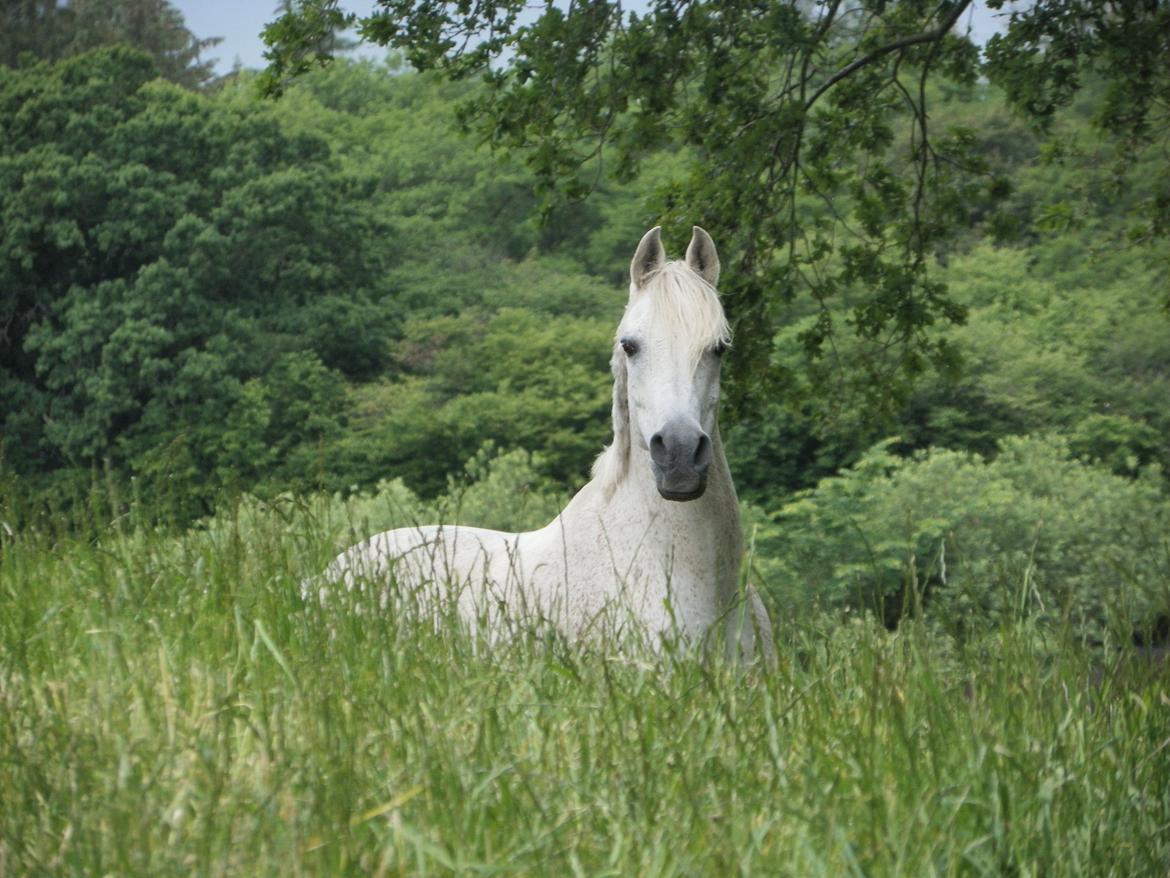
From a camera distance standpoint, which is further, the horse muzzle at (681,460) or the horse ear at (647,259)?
the horse ear at (647,259)

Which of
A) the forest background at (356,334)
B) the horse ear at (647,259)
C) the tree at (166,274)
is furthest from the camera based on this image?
the tree at (166,274)

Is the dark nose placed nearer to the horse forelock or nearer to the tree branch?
the horse forelock

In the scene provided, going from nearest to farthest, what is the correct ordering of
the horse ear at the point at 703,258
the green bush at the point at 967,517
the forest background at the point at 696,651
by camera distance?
1. the forest background at the point at 696,651
2. the horse ear at the point at 703,258
3. the green bush at the point at 967,517

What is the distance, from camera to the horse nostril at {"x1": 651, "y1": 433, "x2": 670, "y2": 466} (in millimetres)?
4602

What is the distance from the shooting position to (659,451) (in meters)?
4.63

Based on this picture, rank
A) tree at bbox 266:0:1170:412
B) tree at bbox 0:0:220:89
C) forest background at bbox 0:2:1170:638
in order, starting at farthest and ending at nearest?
tree at bbox 0:0:220:89, forest background at bbox 0:2:1170:638, tree at bbox 266:0:1170:412

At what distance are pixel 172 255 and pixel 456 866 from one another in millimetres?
37407

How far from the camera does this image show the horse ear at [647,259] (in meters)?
5.21

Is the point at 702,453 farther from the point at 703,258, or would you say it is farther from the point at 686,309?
the point at 703,258

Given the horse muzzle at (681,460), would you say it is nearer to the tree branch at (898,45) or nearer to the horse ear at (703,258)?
the horse ear at (703,258)

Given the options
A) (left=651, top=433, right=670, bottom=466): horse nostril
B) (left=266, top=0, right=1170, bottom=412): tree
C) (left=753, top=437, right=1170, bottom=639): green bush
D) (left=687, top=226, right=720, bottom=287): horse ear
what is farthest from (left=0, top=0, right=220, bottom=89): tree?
(left=651, top=433, right=670, bottom=466): horse nostril

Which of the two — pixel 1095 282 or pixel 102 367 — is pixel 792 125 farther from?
pixel 1095 282

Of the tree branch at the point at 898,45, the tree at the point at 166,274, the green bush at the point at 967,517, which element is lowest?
the green bush at the point at 967,517

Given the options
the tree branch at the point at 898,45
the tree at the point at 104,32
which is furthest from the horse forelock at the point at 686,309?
the tree at the point at 104,32
